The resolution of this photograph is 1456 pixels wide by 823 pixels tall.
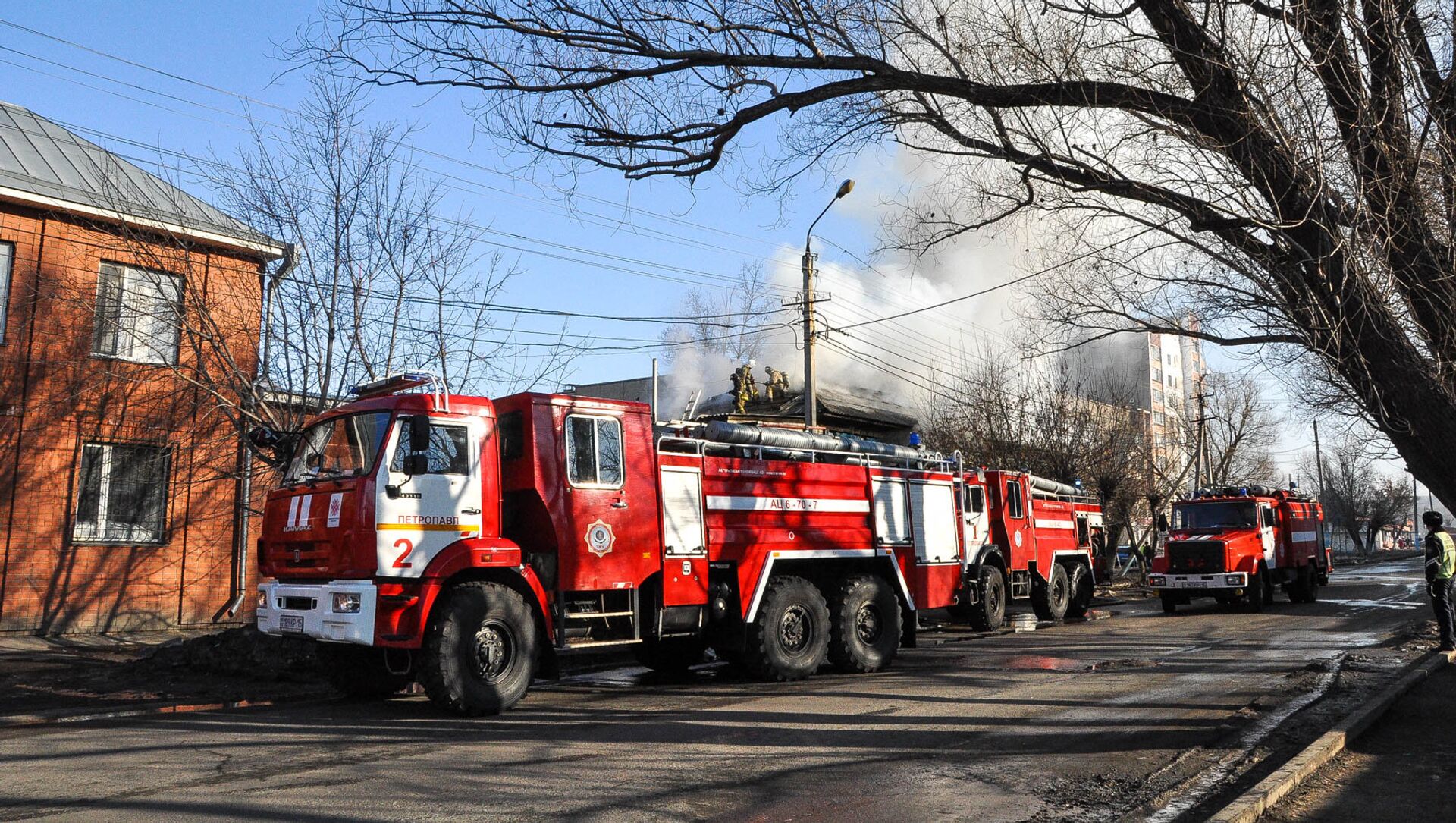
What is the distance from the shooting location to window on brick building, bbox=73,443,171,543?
52.1ft

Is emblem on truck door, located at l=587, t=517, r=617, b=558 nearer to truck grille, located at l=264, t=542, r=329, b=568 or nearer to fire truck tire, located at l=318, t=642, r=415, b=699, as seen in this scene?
fire truck tire, located at l=318, t=642, r=415, b=699

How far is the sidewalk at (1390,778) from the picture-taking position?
19.0 ft

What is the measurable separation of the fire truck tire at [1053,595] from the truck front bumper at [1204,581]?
264 cm

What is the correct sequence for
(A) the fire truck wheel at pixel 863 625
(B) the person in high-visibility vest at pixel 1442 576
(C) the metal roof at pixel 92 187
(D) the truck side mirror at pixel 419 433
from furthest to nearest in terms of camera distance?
1. (C) the metal roof at pixel 92 187
2. (B) the person in high-visibility vest at pixel 1442 576
3. (A) the fire truck wheel at pixel 863 625
4. (D) the truck side mirror at pixel 419 433

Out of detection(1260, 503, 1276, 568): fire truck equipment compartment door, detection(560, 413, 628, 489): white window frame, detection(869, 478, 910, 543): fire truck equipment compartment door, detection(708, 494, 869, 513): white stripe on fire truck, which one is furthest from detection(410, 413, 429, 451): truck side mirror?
detection(1260, 503, 1276, 568): fire truck equipment compartment door

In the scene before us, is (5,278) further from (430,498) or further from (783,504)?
(783,504)

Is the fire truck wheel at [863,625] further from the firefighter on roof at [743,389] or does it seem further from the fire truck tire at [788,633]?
the firefighter on roof at [743,389]

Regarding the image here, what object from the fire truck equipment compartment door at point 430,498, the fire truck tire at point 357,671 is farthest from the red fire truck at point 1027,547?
the fire truck tire at point 357,671

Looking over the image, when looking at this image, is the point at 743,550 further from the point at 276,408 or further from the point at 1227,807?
the point at 276,408

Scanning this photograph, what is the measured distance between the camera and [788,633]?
38.9 feet

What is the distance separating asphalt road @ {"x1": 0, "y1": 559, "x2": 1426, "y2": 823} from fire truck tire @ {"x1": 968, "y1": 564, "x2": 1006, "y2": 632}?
4.77 meters

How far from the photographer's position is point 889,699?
9.91m

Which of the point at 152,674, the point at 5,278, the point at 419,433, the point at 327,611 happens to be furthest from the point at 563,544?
the point at 5,278

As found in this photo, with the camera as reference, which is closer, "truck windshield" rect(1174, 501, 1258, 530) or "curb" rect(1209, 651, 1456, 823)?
"curb" rect(1209, 651, 1456, 823)
